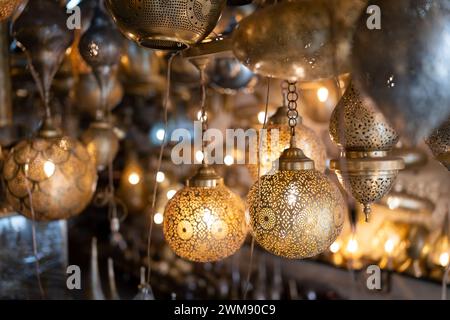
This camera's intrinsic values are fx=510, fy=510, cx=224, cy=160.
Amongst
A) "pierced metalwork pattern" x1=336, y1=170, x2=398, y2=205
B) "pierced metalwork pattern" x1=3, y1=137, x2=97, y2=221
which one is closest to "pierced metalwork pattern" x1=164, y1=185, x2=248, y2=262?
"pierced metalwork pattern" x1=336, y1=170, x2=398, y2=205

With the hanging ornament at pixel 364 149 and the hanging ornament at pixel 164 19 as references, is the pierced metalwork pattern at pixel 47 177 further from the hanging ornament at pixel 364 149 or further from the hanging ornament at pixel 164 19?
the hanging ornament at pixel 364 149

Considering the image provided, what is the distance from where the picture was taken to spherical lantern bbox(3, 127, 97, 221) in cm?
160

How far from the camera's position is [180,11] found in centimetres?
98

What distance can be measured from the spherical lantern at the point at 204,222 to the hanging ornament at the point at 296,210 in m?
0.17

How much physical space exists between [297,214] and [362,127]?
0.78 ft

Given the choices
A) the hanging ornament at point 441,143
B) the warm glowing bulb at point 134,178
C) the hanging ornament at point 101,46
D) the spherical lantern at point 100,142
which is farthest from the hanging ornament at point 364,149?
the warm glowing bulb at point 134,178

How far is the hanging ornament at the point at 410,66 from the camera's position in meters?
0.67

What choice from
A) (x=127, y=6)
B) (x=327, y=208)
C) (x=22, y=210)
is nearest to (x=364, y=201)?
(x=327, y=208)

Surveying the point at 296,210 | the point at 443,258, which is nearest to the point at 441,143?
the point at 296,210

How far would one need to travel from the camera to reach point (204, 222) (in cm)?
131

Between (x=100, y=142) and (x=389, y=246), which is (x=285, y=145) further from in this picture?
(x=389, y=246)

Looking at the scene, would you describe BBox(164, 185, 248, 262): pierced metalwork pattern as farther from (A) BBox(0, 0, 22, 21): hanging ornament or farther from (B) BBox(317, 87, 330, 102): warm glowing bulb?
(B) BBox(317, 87, 330, 102): warm glowing bulb

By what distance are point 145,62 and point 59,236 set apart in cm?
114

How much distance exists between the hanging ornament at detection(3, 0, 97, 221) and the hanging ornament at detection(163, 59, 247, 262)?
1.46ft
